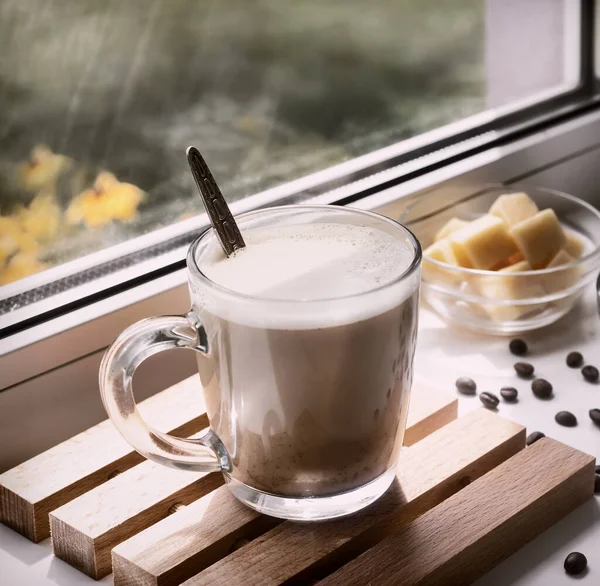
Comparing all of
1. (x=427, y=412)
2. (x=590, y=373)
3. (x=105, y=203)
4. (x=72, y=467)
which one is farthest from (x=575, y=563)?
(x=105, y=203)

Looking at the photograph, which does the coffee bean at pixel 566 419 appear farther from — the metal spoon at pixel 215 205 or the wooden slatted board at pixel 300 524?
the metal spoon at pixel 215 205

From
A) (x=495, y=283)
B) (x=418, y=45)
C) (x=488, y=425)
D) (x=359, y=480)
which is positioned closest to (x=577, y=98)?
(x=418, y=45)

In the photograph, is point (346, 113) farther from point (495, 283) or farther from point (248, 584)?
point (248, 584)

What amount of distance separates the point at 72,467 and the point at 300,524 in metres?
0.20

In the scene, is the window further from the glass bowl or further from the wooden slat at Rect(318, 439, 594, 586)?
the wooden slat at Rect(318, 439, 594, 586)

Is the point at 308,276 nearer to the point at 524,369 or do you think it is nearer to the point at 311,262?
the point at 311,262

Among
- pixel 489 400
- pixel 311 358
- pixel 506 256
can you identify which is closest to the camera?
pixel 311 358

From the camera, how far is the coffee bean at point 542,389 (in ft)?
2.91

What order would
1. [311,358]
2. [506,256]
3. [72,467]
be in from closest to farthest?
[311,358], [72,467], [506,256]

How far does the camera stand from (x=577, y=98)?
1.29 metres

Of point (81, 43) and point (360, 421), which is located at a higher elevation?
point (81, 43)

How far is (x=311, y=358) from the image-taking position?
1.97ft

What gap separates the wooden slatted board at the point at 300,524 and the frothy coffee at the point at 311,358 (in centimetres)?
4

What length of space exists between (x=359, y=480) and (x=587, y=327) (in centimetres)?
45
